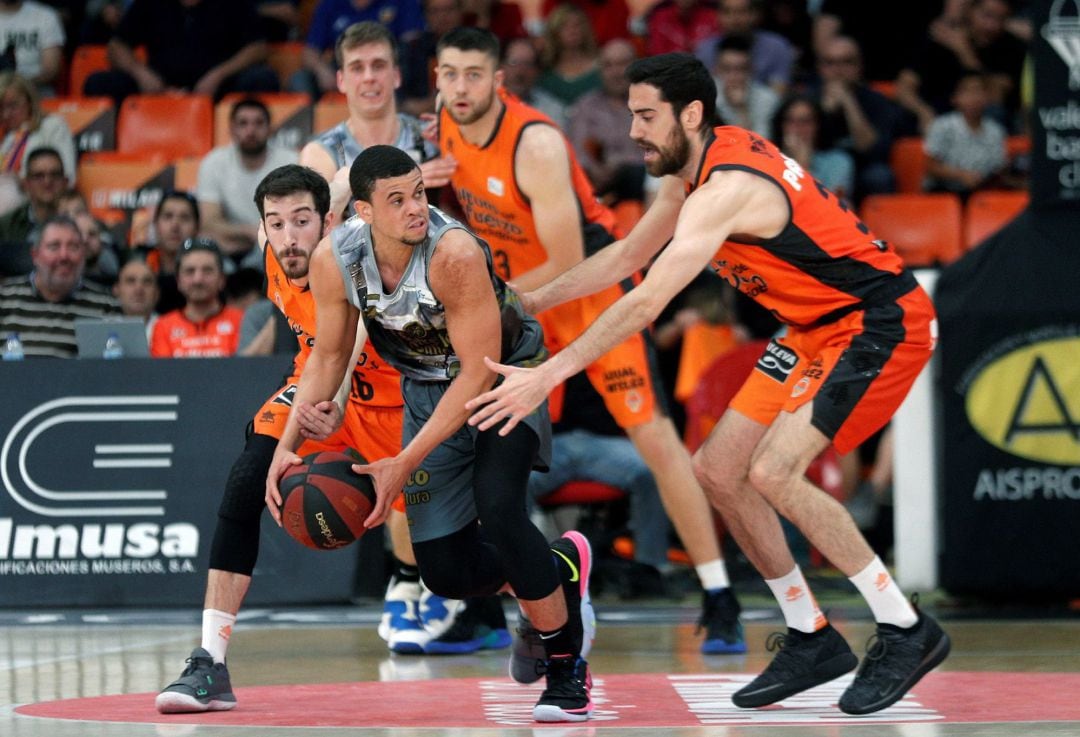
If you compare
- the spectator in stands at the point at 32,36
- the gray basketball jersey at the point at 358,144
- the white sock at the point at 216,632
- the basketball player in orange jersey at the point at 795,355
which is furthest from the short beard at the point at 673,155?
the spectator in stands at the point at 32,36

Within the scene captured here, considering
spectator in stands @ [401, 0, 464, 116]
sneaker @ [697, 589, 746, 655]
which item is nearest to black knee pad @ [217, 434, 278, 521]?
sneaker @ [697, 589, 746, 655]

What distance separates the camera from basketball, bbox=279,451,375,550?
5.36 metres

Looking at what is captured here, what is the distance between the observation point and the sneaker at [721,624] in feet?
23.0

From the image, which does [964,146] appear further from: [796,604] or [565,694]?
[565,694]

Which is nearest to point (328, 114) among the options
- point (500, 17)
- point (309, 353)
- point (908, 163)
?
point (500, 17)

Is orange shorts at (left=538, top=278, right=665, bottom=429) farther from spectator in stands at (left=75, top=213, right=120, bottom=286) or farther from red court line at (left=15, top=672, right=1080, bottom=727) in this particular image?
spectator in stands at (left=75, top=213, right=120, bottom=286)

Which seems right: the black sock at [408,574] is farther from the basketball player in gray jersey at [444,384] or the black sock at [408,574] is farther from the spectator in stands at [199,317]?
the spectator in stands at [199,317]

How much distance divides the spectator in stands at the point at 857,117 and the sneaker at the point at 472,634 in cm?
516

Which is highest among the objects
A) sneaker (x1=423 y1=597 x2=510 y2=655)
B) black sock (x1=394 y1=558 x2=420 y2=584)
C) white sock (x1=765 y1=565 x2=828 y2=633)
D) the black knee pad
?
the black knee pad

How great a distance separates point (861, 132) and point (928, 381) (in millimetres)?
3522

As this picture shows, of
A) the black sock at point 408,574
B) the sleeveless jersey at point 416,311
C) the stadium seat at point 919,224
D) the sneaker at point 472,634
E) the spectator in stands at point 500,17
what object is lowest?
the sneaker at point 472,634

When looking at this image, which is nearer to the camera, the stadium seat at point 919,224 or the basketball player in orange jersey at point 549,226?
the basketball player in orange jersey at point 549,226

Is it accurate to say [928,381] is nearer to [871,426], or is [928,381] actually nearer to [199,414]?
[871,426]

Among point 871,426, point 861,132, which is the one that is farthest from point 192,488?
point 861,132
